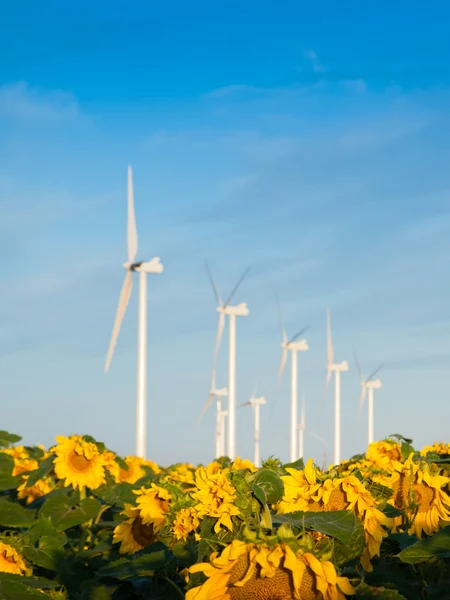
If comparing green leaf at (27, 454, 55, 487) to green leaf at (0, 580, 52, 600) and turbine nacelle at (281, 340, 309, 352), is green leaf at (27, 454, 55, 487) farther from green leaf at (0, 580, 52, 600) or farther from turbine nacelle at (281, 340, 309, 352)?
turbine nacelle at (281, 340, 309, 352)

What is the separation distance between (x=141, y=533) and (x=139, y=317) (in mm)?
26831

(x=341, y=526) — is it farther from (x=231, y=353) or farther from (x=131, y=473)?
(x=231, y=353)

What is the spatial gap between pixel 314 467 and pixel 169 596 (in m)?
1.15

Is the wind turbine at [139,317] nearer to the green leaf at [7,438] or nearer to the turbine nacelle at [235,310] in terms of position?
the turbine nacelle at [235,310]

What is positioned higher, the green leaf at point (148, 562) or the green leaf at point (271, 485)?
the green leaf at point (271, 485)

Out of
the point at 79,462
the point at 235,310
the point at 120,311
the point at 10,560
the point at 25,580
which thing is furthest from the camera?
the point at 235,310

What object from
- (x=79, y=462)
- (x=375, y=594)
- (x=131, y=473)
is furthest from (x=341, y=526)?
(x=131, y=473)

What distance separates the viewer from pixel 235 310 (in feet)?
148

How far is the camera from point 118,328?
3039cm

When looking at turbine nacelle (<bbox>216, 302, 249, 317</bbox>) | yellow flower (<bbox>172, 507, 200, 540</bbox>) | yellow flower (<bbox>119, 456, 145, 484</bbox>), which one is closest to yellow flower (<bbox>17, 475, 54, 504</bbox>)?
yellow flower (<bbox>119, 456, 145, 484</bbox>)

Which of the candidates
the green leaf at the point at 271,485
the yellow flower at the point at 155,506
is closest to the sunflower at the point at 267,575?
the green leaf at the point at 271,485

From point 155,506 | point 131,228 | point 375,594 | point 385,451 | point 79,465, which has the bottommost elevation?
point 375,594

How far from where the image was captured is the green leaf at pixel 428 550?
355 centimetres

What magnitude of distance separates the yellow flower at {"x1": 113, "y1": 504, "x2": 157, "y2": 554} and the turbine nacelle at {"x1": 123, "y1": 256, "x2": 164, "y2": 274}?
28951 mm
